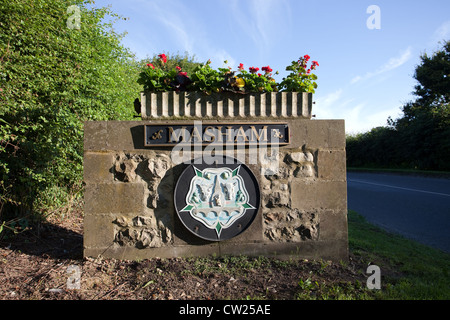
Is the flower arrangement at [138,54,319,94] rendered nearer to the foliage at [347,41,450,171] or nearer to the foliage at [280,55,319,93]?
the foliage at [280,55,319,93]

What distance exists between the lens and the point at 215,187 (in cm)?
322

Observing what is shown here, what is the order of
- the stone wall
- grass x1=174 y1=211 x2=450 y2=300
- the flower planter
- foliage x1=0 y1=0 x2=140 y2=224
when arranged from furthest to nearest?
foliage x1=0 y1=0 x2=140 y2=224 → the flower planter → the stone wall → grass x1=174 y1=211 x2=450 y2=300

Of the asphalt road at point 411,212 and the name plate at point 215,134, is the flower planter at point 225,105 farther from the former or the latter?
the asphalt road at point 411,212

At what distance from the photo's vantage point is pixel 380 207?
815 cm

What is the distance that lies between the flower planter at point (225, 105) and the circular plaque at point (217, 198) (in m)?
0.55

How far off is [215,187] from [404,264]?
2371mm

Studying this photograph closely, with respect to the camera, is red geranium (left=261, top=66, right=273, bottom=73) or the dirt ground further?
red geranium (left=261, top=66, right=273, bottom=73)

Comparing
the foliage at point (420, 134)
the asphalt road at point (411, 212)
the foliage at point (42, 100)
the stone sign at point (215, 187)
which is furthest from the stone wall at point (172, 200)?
the foliage at point (420, 134)

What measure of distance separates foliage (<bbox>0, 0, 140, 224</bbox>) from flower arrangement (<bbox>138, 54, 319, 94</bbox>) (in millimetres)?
1842

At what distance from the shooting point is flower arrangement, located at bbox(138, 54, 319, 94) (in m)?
3.29

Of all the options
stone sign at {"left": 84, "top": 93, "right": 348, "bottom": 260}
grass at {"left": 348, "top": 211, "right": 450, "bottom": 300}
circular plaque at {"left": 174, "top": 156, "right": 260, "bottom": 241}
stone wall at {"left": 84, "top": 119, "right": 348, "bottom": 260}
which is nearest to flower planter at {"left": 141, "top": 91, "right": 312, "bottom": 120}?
stone sign at {"left": 84, "top": 93, "right": 348, "bottom": 260}

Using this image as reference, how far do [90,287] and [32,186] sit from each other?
101 inches

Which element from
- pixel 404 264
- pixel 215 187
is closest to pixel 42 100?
pixel 215 187

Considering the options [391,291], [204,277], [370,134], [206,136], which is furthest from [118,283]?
[370,134]
